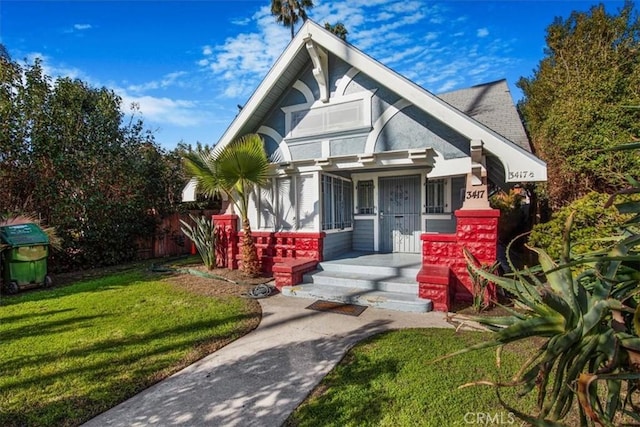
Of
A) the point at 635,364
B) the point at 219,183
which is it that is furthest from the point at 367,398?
the point at 219,183

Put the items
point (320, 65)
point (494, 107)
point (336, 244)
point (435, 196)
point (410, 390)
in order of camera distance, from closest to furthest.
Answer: point (410, 390)
point (320, 65)
point (435, 196)
point (336, 244)
point (494, 107)

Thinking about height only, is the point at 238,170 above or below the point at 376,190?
above

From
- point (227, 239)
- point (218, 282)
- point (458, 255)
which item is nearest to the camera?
point (458, 255)

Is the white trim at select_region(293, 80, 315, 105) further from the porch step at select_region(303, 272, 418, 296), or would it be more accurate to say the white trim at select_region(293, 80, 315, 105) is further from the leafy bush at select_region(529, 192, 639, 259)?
the leafy bush at select_region(529, 192, 639, 259)

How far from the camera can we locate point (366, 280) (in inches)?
282

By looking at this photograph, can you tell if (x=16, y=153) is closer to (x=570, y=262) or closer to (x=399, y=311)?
(x=399, y=311)

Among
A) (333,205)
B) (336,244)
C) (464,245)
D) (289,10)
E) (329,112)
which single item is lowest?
(336,244)

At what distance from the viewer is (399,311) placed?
20.0ft

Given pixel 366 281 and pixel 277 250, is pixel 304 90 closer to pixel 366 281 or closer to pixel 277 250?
pixel 277 250

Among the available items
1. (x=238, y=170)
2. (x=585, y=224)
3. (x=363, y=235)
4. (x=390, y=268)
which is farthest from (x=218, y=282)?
(x=585, y=224)

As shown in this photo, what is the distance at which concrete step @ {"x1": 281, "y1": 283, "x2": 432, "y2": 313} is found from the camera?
240 inches

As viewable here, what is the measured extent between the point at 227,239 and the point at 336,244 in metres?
3.41

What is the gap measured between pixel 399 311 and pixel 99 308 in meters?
6.13

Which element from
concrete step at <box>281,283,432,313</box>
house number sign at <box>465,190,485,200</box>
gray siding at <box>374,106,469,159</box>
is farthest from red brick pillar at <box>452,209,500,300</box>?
gray siding at <box>374,106,469,159</box>
